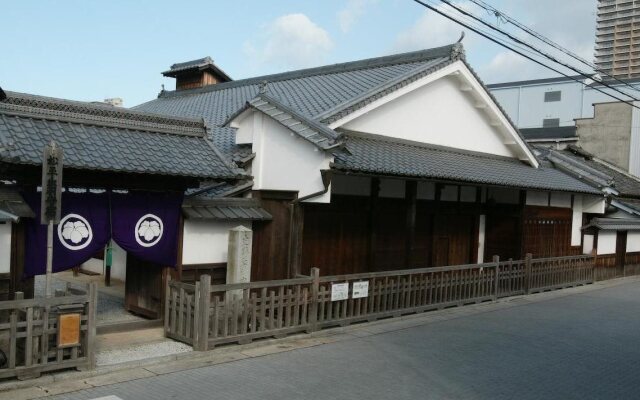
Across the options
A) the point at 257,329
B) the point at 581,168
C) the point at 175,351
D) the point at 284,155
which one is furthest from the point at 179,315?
the point at 581,168

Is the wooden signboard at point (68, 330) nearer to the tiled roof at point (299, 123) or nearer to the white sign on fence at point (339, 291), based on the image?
the white sign on fence at point (339, 291)

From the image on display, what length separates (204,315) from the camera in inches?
396

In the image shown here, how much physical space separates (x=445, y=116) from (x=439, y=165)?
303 cm

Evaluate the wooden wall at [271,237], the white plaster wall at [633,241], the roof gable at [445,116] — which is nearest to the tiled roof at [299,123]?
the roof gable at [445,116]

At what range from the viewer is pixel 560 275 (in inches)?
837

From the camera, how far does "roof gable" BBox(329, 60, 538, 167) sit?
619 inches

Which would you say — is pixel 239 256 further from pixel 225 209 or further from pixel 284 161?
pixel 284 161

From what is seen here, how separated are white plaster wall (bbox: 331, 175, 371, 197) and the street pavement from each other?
3.78 meters

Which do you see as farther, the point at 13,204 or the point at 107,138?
the point at 107,138

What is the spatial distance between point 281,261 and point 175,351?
394cm

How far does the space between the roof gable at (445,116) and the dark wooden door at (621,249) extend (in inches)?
330

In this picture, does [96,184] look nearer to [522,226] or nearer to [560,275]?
[522,226]

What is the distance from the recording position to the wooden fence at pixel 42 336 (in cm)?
788

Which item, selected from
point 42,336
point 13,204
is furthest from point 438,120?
point 42,336
